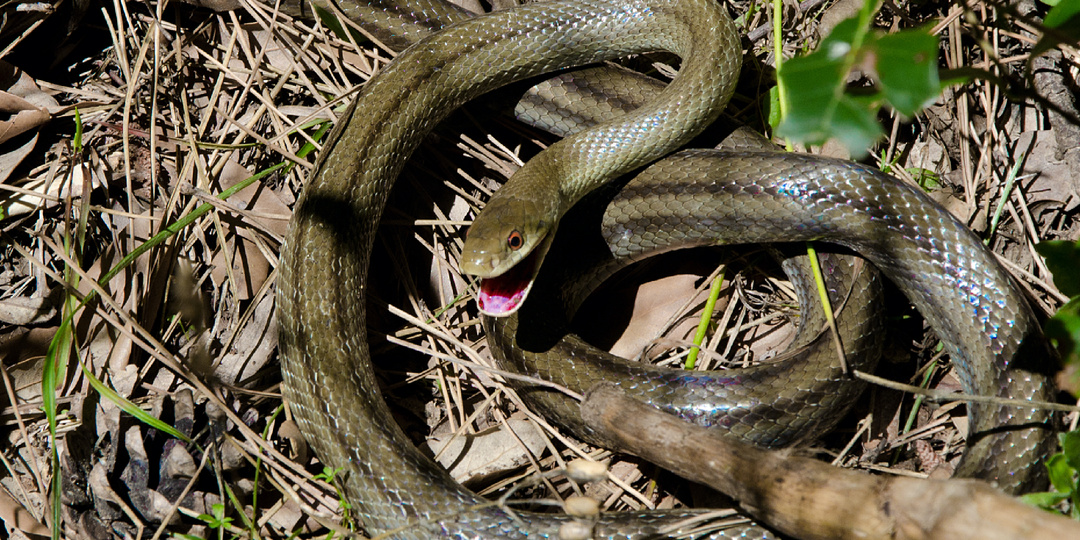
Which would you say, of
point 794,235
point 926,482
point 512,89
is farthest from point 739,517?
point 512,89

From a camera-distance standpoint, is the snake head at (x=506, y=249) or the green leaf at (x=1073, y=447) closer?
the green leaf at (x=1073, y=447)

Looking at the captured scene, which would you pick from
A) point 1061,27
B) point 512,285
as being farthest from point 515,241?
point 1061,27

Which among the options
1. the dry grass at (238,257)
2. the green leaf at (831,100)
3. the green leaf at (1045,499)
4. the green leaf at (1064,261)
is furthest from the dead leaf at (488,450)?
the green leaf at (831,100)

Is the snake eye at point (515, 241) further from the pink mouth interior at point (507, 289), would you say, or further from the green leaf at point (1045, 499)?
the green leaf at point (1045, 499)

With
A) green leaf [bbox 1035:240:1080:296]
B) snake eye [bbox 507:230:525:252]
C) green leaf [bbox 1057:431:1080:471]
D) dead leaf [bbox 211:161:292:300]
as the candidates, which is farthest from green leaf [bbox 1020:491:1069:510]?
dead leaf [bbox 211:161:292:300]

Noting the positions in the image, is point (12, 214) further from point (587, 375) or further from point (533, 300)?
point (587, 375)
